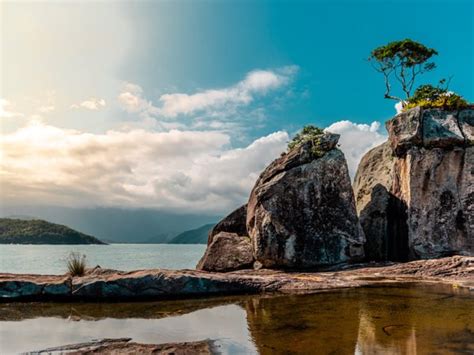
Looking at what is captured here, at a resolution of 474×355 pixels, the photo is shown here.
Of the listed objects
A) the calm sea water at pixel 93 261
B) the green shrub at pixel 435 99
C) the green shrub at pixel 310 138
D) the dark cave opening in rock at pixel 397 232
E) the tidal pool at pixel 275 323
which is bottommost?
the calm sea water at pixel 93 261

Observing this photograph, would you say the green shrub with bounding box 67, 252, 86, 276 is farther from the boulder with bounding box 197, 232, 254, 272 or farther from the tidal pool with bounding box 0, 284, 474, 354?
the boulder with bounding box 197, 232, 254, 272

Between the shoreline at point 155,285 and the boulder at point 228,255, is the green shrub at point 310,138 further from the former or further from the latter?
the shoreline at point 155,285

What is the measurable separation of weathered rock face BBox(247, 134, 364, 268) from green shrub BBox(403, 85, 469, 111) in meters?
7.01

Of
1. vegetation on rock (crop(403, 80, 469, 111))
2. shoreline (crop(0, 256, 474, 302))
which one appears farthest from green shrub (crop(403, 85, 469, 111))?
shoreline (crop(0, 256, 474, 302))

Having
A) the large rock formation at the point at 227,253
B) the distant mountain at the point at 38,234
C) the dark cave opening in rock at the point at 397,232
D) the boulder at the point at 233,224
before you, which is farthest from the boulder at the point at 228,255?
the distant mountain at the point at 38,234

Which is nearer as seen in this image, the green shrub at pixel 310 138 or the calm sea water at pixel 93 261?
the green shrub at pixel 310 138

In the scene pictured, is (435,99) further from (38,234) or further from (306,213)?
(38,234)

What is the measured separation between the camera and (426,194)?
896 inches

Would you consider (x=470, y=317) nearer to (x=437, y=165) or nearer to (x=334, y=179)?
(x=334, y=179)

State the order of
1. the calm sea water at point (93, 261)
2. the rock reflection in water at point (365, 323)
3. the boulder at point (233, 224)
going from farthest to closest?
the calm sea water at point (93, 261) < the boulder at point (233, 224) < the rock reflection in water at point (365, 323)

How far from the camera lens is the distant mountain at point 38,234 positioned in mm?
139375

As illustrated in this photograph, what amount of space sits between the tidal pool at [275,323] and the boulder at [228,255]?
891 centimetres

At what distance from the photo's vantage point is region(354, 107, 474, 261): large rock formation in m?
22.0

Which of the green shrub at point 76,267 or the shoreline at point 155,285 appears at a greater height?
the green shrub at point 76,267
